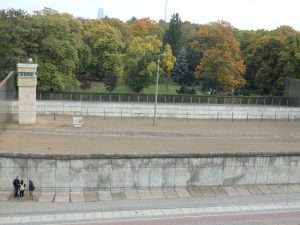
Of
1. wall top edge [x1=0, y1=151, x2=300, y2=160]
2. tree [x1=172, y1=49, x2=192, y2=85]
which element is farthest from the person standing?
tree [x1=172, y1=49, x2=192, y2=85]

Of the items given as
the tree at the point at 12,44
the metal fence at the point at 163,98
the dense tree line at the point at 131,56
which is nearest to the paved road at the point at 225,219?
the dense tree line at the point at 131,56

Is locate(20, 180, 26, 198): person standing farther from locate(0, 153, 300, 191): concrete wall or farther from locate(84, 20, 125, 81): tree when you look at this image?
locate(84, 20, 125, 81): tree

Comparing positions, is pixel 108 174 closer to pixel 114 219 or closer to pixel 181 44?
pixel 114 219

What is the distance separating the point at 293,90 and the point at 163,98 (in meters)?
17.1

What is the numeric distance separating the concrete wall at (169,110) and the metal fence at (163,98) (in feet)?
4.90

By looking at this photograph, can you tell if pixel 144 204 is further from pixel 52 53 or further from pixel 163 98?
pixel 163 98

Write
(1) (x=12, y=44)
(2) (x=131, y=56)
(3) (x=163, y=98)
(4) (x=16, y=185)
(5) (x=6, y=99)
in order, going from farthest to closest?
(2) (x=131, y=56), (3) (x=163, y=98), (1) (x=12, y=44), (5) (x=6, y=99), (4) (x=16, y=185)

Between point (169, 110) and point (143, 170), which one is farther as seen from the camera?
point (169, 110)

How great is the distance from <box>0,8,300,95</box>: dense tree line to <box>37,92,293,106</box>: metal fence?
110cm

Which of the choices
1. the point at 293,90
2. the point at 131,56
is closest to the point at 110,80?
the point at 131,56

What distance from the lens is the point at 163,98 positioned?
180ft

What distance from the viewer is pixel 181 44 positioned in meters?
92.7

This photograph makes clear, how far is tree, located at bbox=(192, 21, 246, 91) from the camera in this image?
2494 inches

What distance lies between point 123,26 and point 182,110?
3430 centimetres
